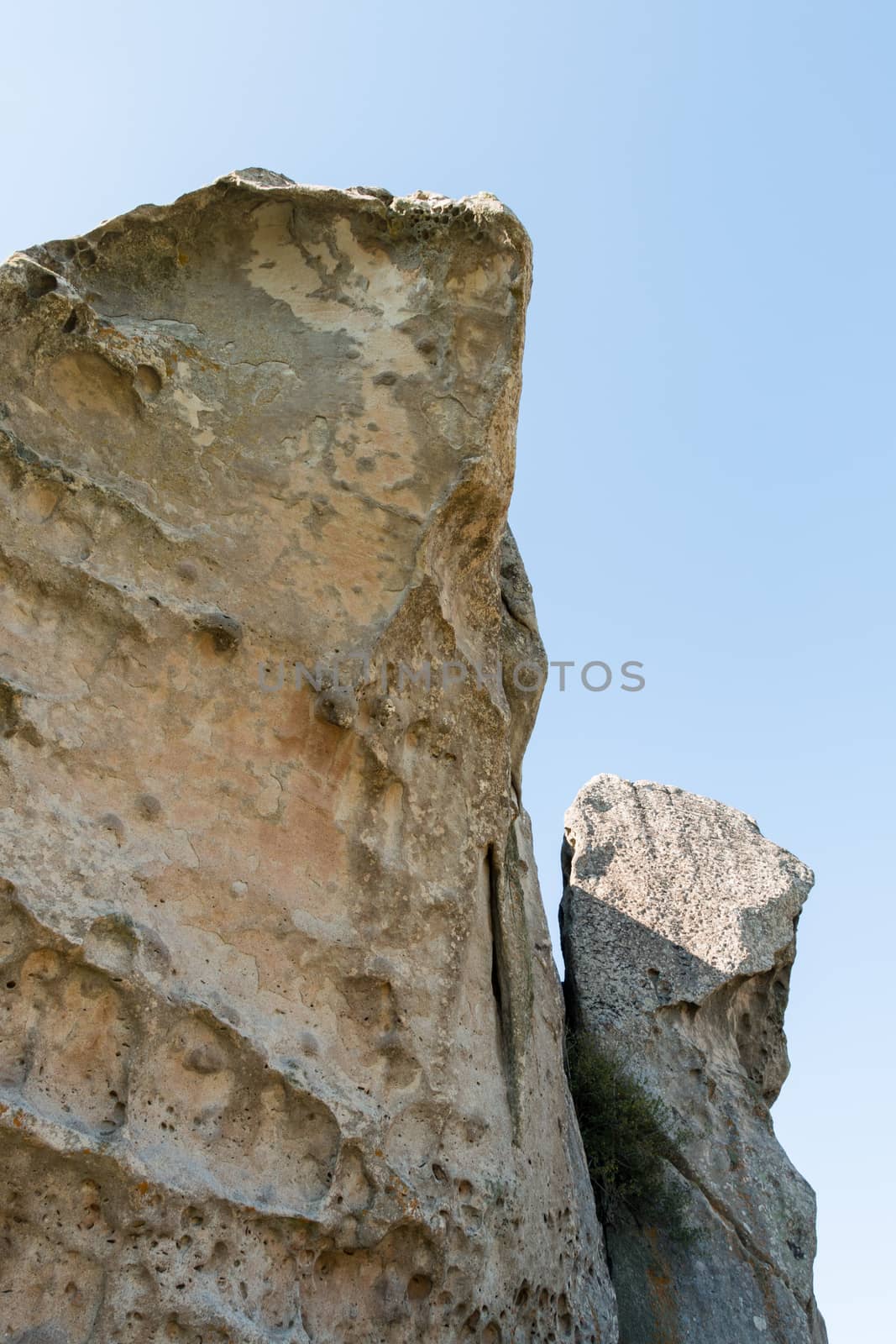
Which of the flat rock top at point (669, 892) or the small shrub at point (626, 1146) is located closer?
the small shrub at point (626, 1146)

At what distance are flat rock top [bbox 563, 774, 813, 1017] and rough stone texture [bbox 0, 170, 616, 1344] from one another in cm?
160

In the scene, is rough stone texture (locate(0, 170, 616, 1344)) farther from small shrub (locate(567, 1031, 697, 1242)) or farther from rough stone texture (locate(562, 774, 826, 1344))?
rough stone texture (locate(562, 774, 826, 1344))

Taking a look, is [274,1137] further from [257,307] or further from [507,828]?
[257,307]

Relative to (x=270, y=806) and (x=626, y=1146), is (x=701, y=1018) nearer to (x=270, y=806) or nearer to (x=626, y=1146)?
(x=626, y=1146)

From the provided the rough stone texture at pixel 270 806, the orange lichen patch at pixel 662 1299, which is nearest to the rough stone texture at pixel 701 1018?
the orange lichen patch at pixel 662 1299

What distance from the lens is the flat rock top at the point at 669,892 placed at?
7840mm

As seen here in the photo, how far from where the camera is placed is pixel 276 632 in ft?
18.1

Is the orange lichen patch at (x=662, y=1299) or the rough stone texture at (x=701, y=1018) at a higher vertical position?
the rough stone texture at (x=701, y=1018)

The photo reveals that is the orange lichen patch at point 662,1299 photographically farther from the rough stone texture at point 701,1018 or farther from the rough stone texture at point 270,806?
the rough stone texture at point 270,806

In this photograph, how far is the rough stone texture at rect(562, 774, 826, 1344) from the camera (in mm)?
6625

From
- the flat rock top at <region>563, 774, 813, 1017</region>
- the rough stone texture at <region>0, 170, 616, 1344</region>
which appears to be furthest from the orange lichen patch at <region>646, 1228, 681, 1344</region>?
the flat rock top at <region>563, 774, 813, 1017</region>

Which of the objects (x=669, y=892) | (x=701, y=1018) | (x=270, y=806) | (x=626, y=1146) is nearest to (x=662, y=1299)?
(x=626, y=1146)

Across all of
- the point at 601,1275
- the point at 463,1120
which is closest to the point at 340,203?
the point at 463,1120

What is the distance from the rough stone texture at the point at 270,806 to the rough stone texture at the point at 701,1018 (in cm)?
103
